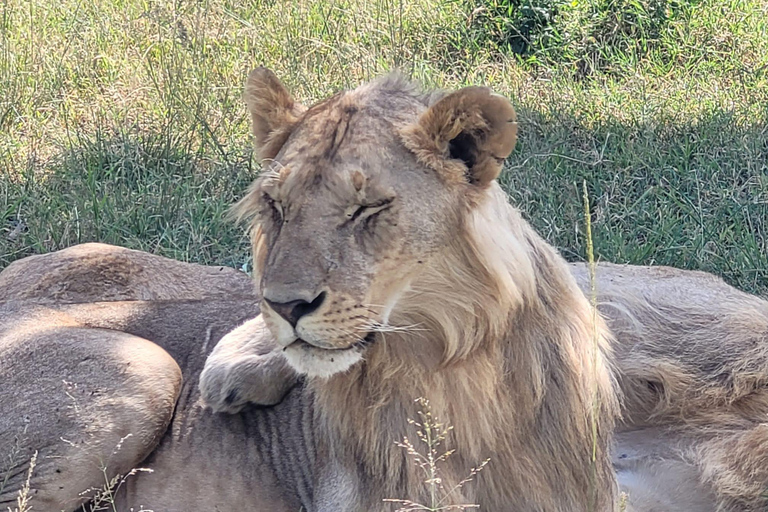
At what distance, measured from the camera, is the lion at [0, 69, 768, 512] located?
2.65m

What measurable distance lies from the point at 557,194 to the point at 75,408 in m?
2.76

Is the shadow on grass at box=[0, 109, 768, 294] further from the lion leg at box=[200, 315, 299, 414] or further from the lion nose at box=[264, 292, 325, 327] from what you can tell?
the lion nose at box=[264, 292, 325, 327]

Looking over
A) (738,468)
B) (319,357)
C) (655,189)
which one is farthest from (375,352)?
(655,189)

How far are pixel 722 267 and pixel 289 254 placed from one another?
2895 millimetres

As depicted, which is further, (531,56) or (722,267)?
(531,56)

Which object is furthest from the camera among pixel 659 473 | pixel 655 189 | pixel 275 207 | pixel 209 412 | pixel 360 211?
pixel 655 189

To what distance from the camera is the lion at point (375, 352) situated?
265 cm

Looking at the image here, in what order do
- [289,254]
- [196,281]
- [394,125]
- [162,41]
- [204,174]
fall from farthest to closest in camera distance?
1. [162,41]
2. [204,174]
3. [196,281]
4. [394,125]
5. [289,254]

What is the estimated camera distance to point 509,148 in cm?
267

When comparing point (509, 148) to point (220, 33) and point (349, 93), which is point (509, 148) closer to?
point (349, 93)

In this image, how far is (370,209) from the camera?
2.63 meters

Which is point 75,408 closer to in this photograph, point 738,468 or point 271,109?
point 271,109

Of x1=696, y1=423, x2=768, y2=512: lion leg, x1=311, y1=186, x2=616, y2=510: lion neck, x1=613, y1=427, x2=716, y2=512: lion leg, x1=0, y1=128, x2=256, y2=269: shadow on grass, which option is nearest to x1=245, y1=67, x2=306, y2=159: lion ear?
x1=311, y1=186, x2=616, y2=510: lion neck

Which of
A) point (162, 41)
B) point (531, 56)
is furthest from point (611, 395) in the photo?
point (162, 41)
